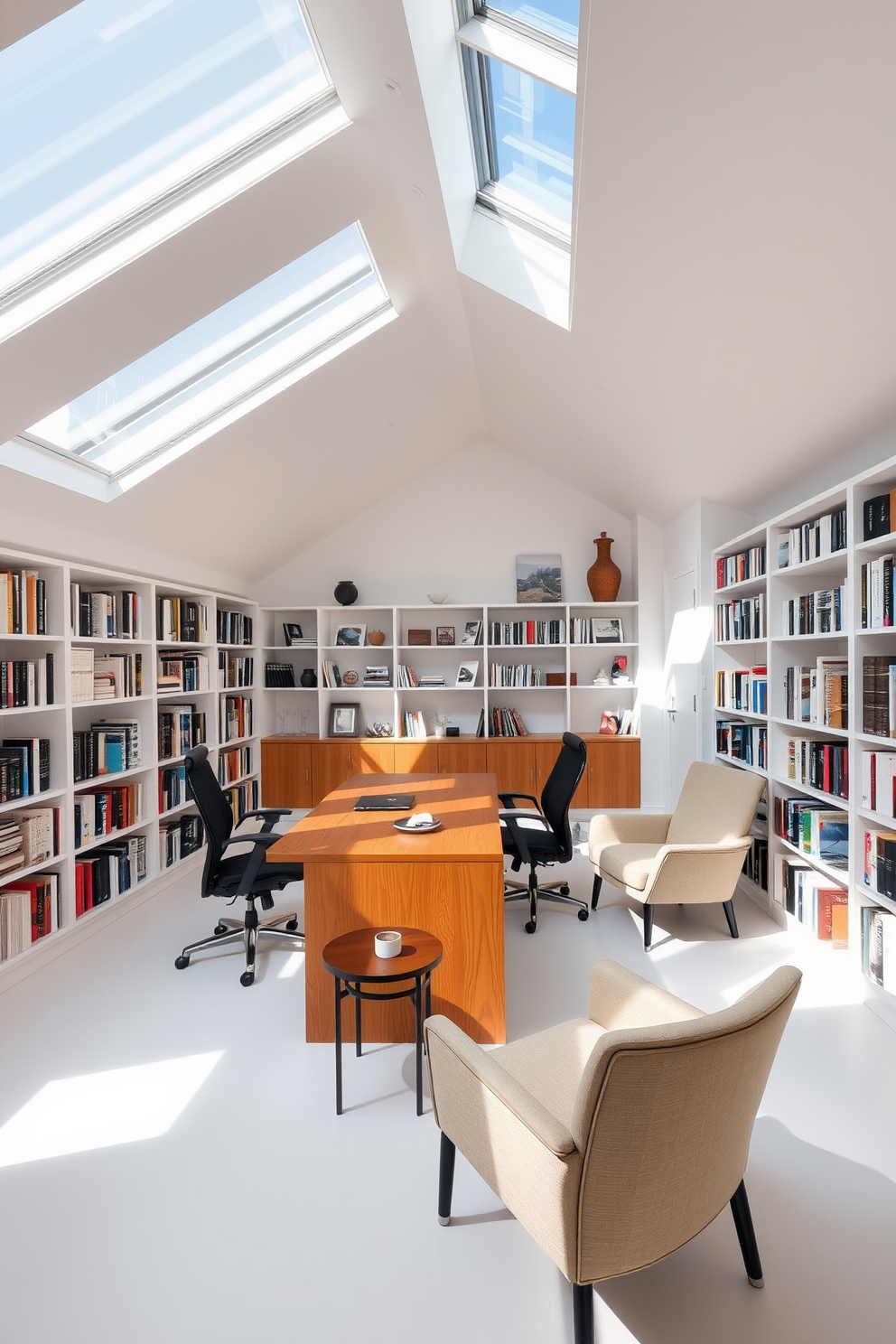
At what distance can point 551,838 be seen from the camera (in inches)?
176

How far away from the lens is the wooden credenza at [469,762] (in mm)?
6750

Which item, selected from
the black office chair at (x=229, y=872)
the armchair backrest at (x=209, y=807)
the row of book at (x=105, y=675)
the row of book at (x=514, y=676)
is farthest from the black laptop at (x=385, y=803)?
the row of book at (x=514, y=676)

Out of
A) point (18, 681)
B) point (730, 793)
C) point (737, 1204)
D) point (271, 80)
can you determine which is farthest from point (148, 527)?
point (737, 1204)

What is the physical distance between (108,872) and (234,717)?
7.25ft

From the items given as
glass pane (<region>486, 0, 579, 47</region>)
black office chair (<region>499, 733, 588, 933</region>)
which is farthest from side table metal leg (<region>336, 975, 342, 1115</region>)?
glass pane (<region>486, 0, 579, 47</region>)

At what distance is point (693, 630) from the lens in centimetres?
574

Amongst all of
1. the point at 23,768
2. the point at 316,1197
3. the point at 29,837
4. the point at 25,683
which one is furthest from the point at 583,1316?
the point at 25,683

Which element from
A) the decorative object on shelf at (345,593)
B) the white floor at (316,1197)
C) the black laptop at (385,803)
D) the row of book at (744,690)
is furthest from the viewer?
the decorative object on shelf at (345,593)

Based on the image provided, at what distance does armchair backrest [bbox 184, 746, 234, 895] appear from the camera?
3.66 meters

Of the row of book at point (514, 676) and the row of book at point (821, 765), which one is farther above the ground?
the row of book at point (514, 676)

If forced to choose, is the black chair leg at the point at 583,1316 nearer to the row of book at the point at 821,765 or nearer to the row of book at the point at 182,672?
the row of book at the point at 821,765

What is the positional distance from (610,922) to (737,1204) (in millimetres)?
2507

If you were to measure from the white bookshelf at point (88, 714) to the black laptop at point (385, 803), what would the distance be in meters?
1.53

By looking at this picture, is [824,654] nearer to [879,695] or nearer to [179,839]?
[879,695]
